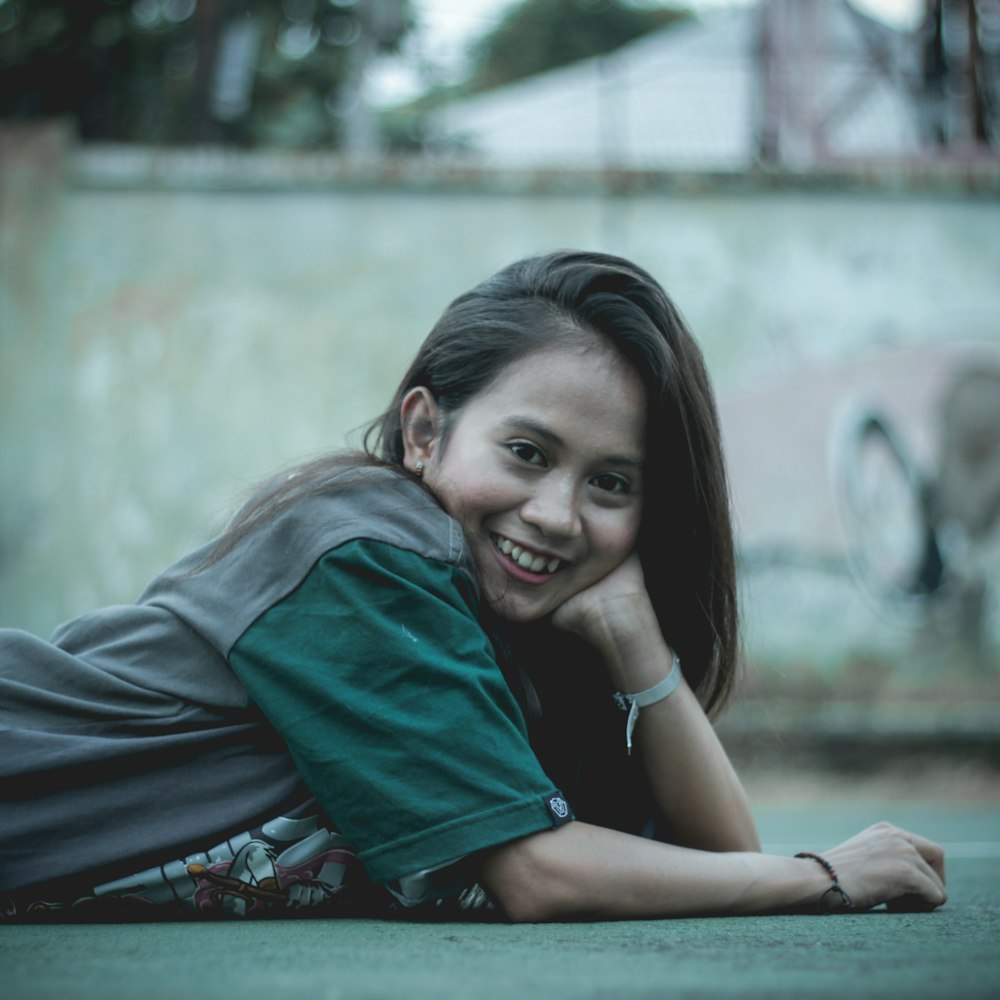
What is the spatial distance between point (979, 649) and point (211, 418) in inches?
194

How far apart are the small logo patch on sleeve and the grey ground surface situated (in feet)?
0.51

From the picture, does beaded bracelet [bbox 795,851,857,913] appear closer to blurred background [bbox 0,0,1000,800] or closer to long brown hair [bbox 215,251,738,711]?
long brown hair [bbox 215,251,738,711]

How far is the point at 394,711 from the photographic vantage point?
2029mm

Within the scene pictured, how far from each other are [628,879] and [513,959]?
19.1 inches

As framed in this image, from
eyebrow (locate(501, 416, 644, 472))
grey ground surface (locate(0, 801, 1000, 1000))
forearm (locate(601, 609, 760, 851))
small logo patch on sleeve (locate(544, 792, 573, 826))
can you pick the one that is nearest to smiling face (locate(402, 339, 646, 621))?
eyebrow (locate(501, 416, 644, 472))

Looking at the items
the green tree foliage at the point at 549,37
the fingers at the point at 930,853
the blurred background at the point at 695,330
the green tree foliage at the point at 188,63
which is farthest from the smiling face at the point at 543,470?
the green tree foliage at the point at 549,37

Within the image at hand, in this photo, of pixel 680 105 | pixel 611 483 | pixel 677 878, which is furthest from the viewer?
pixel 680 105

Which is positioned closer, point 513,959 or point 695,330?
point 513,959

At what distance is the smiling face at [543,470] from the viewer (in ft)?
7.64

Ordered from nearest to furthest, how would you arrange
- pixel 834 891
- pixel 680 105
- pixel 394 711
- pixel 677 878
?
pixel 394 711 → pixel 677 878 → pixel 834 891 → pixel 680 105

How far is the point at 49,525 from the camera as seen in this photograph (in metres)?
8.12

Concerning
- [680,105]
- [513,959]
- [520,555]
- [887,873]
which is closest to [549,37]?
[680,105]

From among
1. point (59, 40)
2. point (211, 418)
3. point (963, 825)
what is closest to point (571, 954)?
point (963, 825)

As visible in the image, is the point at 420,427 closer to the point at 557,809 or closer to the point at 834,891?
the point at 557,809
